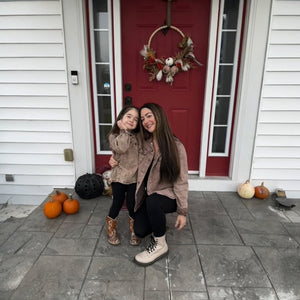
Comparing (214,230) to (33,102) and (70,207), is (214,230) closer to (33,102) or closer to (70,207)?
(70,207)

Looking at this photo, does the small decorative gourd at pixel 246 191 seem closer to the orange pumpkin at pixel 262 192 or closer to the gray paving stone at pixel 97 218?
the orange pumpkin at pixel 262 192

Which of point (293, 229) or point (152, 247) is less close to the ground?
point (152, 247)

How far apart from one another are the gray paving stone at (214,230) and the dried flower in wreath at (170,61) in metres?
1.55

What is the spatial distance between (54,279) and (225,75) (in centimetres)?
254

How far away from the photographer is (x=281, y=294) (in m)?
1.50

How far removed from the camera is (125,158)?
1812mm

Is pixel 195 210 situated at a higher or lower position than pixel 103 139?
lower

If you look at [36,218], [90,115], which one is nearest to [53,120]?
[90,115]

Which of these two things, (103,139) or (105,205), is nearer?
(105,205)

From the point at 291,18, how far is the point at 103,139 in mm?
2409

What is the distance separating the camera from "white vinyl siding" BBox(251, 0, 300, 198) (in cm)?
239

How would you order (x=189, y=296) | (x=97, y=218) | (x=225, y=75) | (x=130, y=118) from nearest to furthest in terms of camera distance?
(x=189, y=296) < (x=130, y=118) < (x=97, y=218) < (x=225, y=75)

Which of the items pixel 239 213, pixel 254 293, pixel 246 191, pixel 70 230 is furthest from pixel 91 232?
pixel 246 191

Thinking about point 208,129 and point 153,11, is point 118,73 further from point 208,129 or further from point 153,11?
point 208,129
